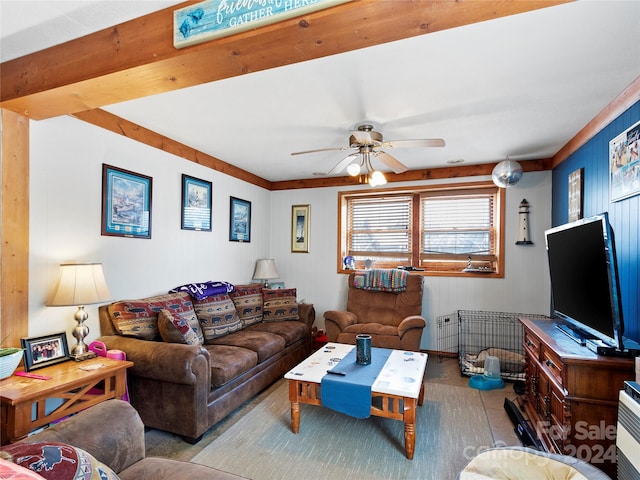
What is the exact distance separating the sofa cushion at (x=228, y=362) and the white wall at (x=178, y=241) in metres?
0.95

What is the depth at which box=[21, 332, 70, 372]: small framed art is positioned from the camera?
84.2 inches

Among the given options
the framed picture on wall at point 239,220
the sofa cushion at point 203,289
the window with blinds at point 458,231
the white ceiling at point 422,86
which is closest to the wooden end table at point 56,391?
the sofa cushion at point 203,289

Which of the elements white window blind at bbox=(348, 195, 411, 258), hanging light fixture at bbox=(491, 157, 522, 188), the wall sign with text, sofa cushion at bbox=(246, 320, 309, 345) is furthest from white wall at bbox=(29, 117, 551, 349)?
the wall sign with text

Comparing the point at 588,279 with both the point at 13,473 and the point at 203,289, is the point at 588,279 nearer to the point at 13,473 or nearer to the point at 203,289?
the point at 13,473

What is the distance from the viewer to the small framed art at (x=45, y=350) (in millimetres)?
2139

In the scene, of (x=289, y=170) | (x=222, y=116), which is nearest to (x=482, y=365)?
(x=289, y=170)

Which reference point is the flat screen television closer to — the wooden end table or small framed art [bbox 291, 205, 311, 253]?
the wooden end table

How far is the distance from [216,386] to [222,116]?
2160 millimetres

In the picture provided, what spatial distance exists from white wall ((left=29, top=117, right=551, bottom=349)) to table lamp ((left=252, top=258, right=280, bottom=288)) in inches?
5.7

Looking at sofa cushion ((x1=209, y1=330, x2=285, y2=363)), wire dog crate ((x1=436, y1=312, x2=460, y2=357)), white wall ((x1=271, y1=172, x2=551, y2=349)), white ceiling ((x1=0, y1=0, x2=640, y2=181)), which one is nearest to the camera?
white ceiling ((x1=0, y1=0, x2=640, y2=181))

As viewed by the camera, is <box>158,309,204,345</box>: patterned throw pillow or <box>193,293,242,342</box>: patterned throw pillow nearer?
<box>158,309,204,345</box>: patterned throw pillow

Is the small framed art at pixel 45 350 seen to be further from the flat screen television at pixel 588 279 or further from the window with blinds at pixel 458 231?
the window with blinds at pixel 458 231

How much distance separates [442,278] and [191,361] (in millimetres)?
3299

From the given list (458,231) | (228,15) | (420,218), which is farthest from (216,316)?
(458,231)
